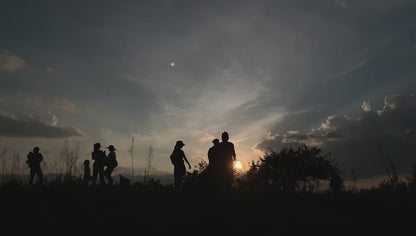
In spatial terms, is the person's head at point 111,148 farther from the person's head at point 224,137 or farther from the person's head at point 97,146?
the person's head at point 224,137

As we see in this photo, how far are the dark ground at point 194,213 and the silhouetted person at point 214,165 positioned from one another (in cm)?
80

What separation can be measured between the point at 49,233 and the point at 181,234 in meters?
2.08

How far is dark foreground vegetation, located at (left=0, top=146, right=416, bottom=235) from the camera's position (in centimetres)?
555

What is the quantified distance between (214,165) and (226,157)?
492mm

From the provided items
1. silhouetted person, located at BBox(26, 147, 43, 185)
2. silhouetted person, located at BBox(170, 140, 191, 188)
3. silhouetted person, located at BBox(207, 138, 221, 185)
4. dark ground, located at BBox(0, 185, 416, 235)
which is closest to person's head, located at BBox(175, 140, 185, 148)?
silhouetted person, located at BBox(170, 140, 191, 188)

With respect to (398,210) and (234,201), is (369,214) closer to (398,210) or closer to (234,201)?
(398,210)

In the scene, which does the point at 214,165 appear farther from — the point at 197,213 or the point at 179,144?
the point at 197,213

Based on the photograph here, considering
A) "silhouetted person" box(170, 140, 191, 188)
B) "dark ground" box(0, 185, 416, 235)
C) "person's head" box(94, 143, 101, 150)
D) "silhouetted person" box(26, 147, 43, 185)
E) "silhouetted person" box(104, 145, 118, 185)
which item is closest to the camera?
"dark ground" box(0, 185, 416, 235)

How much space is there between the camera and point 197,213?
266 inches

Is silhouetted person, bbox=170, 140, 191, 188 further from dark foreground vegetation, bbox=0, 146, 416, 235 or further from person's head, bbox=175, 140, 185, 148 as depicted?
dark foreground vegetation, bbox=0, 146, 416, 235

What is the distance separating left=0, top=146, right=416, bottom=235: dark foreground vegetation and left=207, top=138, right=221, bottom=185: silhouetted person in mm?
331

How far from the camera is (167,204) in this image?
25.5 feet

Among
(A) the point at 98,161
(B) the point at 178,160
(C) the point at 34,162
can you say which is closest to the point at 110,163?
(A) the point at 98,161

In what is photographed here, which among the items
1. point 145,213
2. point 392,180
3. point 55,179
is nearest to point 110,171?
point 55,179
